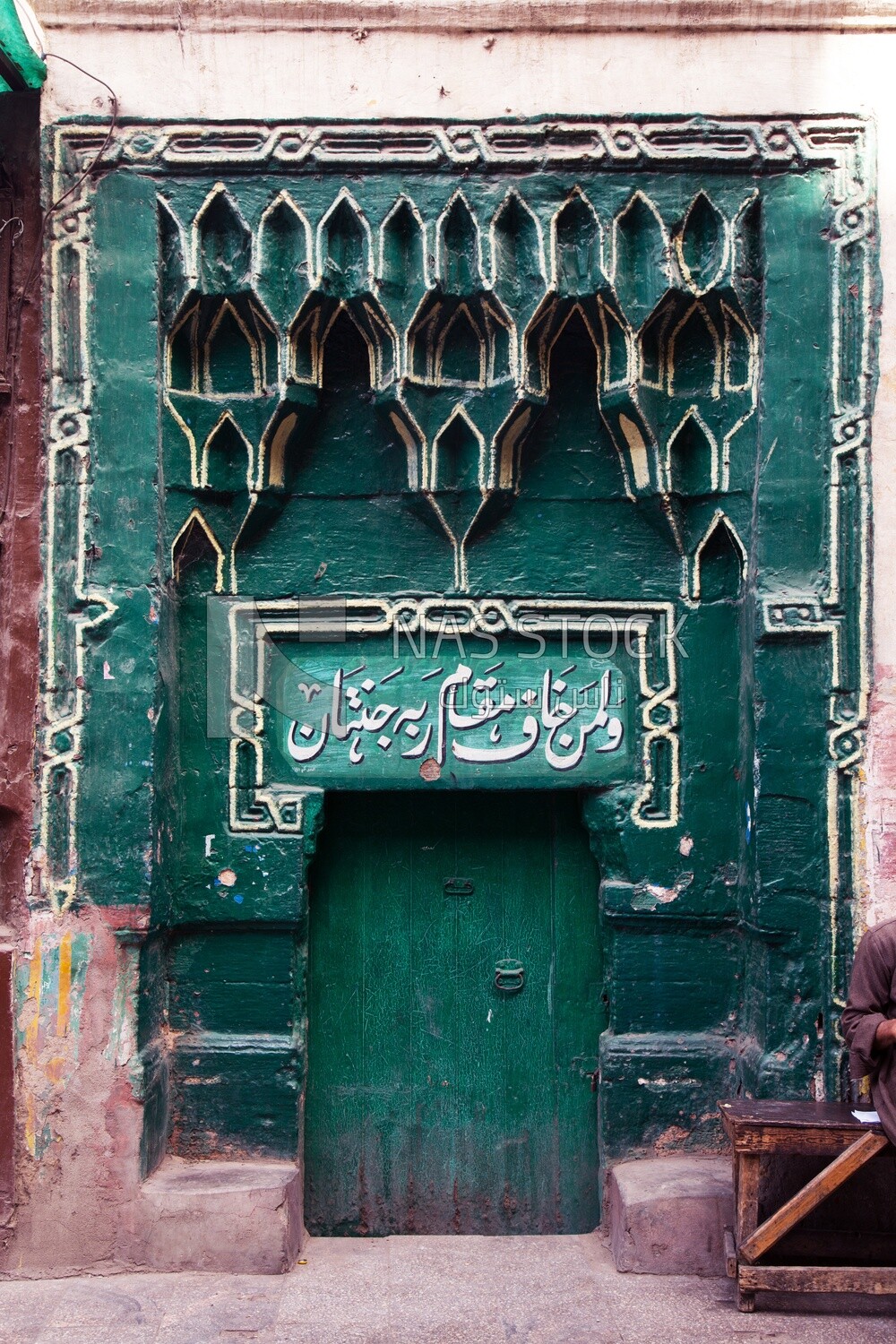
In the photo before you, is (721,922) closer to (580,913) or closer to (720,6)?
(580,913)

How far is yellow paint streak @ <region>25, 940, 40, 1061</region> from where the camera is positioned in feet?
13.0

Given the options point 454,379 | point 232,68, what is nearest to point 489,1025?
point 454,379

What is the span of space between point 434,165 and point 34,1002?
3.23 metres

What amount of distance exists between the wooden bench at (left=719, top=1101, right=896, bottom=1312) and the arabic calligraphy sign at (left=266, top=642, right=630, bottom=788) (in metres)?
1.30

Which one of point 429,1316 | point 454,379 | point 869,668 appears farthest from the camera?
point 454,379

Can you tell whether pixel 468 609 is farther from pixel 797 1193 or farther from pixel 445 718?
pixel 797 1193

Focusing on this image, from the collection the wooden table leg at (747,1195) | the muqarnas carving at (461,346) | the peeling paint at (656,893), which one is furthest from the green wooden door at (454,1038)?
the muqarnas carving at (461,346)

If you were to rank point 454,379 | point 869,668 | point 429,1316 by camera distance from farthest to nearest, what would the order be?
point 454,379, point 869,668, point 429,1316

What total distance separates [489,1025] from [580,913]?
0.55 m

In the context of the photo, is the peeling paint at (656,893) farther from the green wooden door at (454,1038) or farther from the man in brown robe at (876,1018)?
the man in brown robe at (876,1018)

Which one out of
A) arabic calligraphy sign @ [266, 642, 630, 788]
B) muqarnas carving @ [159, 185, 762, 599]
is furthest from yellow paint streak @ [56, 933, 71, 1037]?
muqarnas carving @ [159, 185, 762, 599]

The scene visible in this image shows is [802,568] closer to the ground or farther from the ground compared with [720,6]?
closer to the ground

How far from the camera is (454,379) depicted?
4234 mm

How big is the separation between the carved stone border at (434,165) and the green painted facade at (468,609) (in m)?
0.01
